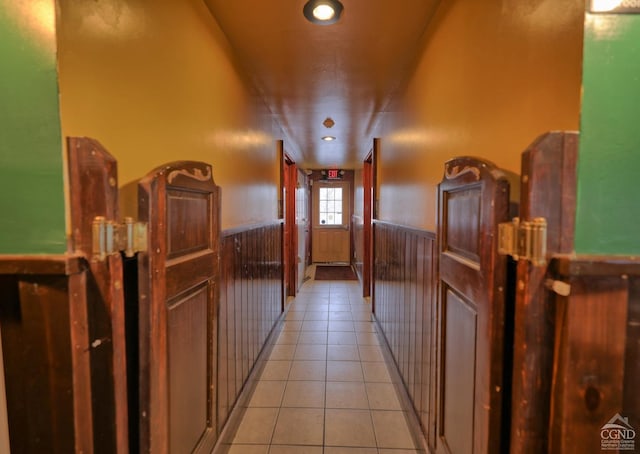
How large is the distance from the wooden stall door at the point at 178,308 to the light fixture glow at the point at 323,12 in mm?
877

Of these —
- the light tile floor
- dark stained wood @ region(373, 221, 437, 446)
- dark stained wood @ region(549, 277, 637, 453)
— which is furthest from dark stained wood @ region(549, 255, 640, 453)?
the light tile floor

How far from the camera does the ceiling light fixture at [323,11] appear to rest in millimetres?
1438

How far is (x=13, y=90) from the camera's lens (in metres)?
0.72

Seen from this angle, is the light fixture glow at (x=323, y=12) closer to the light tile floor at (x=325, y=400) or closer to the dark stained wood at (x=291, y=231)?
the light tile floor at (x=325, y=400)

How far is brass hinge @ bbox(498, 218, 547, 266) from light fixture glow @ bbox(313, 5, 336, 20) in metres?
1.25

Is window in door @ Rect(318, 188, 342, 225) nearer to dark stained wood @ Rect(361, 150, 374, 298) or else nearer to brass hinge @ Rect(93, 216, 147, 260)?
dark stained wood @ Rect(361, 150, 374, 298)

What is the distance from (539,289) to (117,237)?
1.01m

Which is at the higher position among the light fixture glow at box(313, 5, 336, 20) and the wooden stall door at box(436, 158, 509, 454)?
the light fixture glow at box(313, 5, 336, 20)

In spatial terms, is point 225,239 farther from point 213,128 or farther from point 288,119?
point 288,119

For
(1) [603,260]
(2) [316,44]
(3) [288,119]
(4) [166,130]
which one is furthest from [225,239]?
(3) [288,119]

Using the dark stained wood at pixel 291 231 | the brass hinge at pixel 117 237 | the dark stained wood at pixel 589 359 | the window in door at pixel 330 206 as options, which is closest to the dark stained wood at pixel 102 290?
the brass hinge at pixel 117 237

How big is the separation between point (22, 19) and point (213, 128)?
0.91 m

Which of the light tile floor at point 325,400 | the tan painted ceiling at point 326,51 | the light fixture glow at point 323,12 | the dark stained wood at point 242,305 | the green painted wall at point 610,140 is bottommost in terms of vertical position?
the light tile floor at point 325,400

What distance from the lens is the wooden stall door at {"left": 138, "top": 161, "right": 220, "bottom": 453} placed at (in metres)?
0.91
